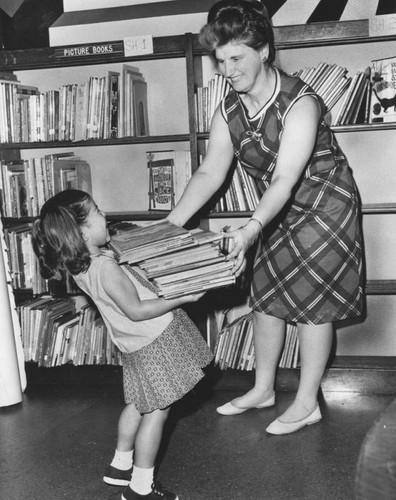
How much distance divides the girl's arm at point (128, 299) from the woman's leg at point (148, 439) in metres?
0.30

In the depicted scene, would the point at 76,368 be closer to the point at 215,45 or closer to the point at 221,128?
the point at 221,128

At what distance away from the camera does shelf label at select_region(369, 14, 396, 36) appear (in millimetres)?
2715

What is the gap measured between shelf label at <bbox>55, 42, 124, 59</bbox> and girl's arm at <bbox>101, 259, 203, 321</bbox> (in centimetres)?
134

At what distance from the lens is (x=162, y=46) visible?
296 centimetres

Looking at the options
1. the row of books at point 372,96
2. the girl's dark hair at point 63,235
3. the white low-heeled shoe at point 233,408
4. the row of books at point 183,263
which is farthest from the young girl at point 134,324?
the row of books at point 372,96

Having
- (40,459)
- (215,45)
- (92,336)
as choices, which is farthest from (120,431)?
(215,45)

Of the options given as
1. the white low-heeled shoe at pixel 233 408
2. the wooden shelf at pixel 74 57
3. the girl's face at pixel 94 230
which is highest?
the wooden shelf at pixel 74 57

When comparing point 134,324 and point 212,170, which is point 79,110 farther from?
point 134,324

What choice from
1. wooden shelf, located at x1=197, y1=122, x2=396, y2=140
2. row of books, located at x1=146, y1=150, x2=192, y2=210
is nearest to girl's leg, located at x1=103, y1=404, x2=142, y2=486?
row of books, located at x1=146, y1=150, x2=192, y2=210

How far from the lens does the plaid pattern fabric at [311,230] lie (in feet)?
7.95

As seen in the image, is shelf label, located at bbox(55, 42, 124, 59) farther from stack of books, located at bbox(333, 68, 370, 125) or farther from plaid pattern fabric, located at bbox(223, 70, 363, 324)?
stack of books, located at bbox(333, 68, 370, 125)

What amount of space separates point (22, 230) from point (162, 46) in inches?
43.0

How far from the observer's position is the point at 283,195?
6.95ft

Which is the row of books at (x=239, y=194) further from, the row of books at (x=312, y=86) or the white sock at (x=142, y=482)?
the white sock at (x=142, y=482)
